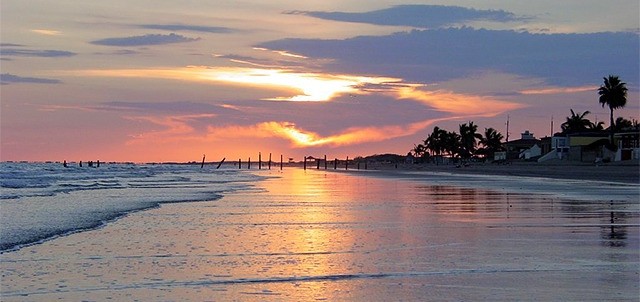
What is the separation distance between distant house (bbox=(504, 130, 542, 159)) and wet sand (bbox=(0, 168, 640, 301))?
120 m

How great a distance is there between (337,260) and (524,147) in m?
141

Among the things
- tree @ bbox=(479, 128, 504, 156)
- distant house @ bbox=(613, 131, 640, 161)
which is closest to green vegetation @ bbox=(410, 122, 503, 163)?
tree @ bbox=(479, 128, 504, 156)

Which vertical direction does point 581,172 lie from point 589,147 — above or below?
below

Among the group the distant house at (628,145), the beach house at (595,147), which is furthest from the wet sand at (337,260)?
the beach house at (595,147)

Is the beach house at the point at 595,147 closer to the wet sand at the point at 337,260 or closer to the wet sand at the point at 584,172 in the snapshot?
the wet sand at the point at 584,172

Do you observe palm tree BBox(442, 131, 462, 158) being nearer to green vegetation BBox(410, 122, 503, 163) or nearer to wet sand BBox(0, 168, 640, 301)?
green vegetation BBox(410, 122, 503, 163)

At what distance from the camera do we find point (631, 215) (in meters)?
21.0

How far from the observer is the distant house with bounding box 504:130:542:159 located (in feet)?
452

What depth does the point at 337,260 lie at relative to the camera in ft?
40.5

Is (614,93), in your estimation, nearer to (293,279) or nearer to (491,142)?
(491,142)

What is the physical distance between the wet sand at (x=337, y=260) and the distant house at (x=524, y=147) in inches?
4740

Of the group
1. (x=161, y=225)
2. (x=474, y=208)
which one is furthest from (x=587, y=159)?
(x=161, y=225)

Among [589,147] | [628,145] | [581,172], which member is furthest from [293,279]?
[589,147]

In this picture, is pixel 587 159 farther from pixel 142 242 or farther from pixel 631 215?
pixel 142 242
